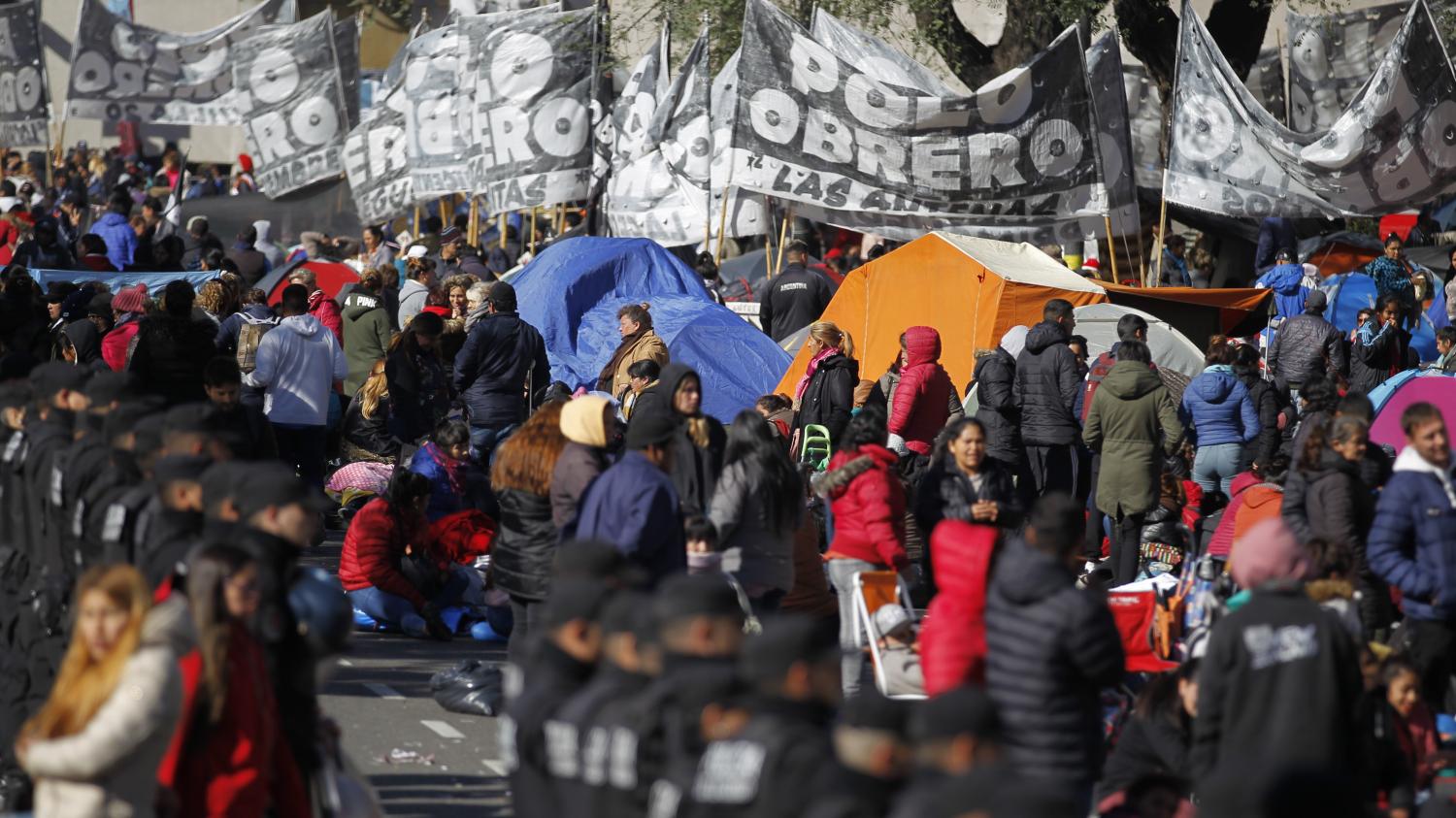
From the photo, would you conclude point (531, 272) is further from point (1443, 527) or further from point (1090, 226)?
point (1443, 527)

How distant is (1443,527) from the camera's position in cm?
755

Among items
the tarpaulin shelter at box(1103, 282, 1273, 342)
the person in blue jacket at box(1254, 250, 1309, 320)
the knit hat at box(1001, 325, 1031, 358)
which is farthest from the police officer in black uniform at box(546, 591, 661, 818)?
the person in blue jacket at box(1254, 250, 1309, 320)

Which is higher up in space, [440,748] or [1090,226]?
[1090,226]

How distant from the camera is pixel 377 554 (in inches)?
416

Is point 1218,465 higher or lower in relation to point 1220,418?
lower

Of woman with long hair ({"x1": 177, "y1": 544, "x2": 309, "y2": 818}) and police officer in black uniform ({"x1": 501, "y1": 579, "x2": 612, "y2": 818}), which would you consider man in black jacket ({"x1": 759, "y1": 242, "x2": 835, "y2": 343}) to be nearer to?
police officer in black uniform ({"x1": 501, "y1": 579, "x2": 612, "y2": 818})

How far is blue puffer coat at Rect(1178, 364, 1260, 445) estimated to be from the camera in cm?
1265

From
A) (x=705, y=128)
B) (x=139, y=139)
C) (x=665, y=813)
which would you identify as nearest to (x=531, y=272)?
(x=705, y=128)

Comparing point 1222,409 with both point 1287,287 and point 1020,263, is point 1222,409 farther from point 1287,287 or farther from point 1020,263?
point 1287,287

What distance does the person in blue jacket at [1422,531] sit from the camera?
757 centimetres

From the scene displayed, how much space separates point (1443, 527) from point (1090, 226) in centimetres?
920

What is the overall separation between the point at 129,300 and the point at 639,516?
8619mm

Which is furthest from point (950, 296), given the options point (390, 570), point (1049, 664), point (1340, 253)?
point (1049, 664)

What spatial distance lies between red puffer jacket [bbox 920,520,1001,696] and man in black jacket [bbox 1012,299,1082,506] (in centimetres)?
578
